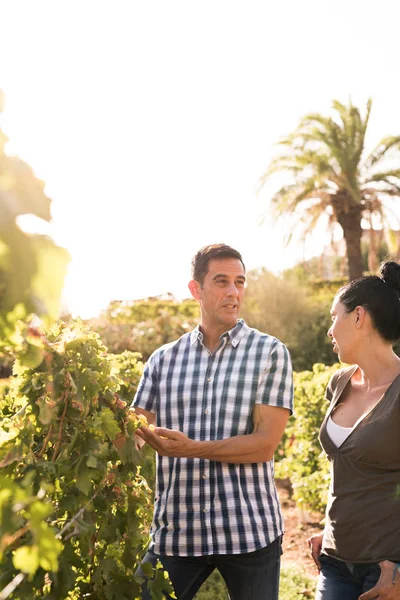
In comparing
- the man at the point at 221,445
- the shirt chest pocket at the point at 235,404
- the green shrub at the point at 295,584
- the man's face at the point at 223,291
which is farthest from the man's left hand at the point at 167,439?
the green shrub at the point at 295,584

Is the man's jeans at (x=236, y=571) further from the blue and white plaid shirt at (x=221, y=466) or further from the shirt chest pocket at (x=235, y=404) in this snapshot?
the shirt chest pocket at (x=235, y=404)

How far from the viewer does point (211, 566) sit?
10.2 feet

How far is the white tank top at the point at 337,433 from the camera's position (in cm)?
282

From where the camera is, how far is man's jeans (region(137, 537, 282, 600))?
290 cm

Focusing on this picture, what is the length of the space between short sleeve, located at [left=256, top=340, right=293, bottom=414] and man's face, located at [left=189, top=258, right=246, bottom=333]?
0.26 meters

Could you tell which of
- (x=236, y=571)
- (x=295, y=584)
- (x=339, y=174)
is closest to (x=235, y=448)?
(x=236, y=571)

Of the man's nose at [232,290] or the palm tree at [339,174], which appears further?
the palm tree at [339,174]

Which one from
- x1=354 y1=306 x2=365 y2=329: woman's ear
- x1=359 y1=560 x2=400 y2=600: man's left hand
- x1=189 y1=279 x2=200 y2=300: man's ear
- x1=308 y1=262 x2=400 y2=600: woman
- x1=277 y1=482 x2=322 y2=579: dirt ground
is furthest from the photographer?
x1=277 y1=482 x2=322 y2=579: dirt ground

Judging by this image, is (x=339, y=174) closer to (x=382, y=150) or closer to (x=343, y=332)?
(x=382, y=150)

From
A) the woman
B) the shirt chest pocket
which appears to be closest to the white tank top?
the woman

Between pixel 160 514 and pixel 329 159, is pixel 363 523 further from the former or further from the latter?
pixel 329 159

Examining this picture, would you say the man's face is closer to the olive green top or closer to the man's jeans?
the olive green top

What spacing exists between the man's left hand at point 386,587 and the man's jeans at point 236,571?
0.45m

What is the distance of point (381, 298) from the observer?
2.89 meters
